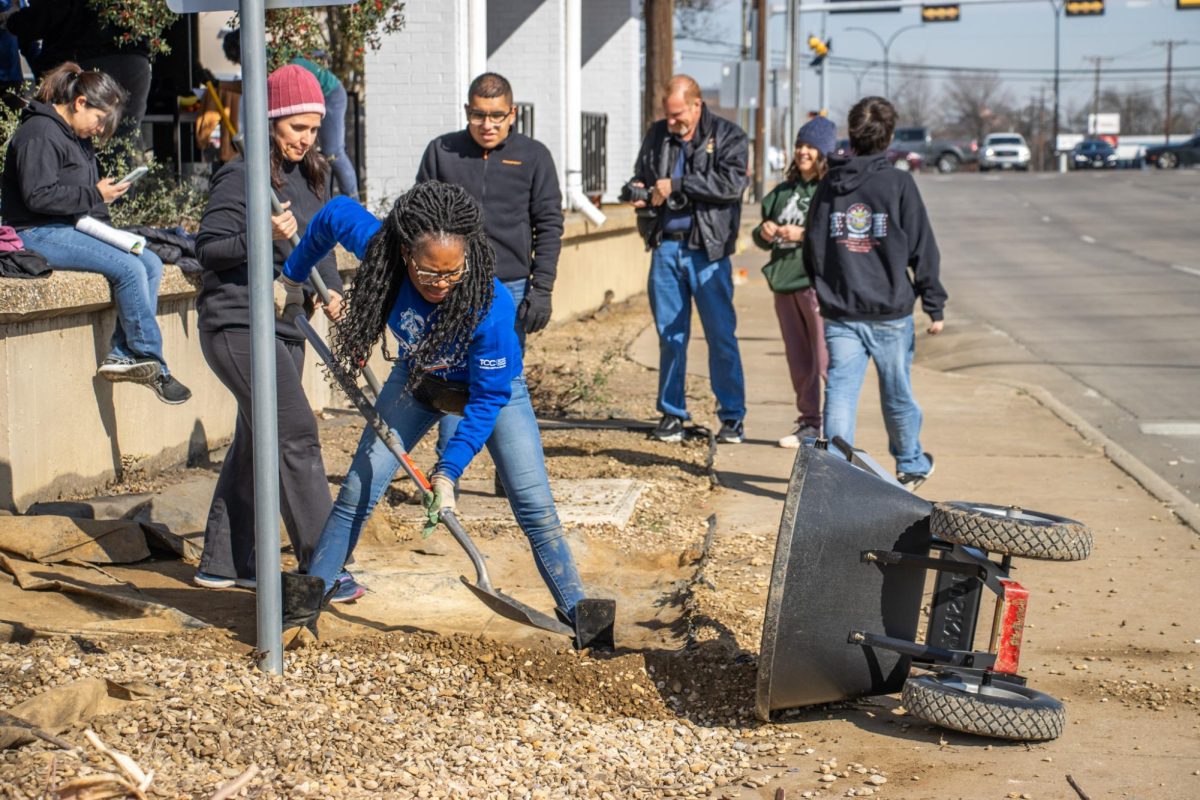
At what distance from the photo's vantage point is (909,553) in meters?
4.18

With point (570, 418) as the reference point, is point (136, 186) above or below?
above

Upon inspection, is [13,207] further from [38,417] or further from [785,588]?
[785,588]

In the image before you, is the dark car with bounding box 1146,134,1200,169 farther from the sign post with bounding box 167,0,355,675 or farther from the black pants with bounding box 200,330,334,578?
the sign post with bounding box 167,0,355,675

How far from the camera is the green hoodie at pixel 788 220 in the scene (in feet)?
26.4

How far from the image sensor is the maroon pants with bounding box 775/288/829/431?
8.18 metres

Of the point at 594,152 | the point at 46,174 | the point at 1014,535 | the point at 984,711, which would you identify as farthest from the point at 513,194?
the point at 594,152

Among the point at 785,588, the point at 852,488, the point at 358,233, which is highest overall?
the point at 358,233

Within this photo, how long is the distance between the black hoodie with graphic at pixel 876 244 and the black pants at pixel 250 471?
2.53 meters

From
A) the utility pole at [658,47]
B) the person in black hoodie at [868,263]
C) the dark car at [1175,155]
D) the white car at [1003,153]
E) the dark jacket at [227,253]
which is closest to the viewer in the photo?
the dark jacket at [227,253]

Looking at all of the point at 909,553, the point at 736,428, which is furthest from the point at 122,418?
the point at 909,553

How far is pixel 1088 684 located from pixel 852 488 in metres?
1.15

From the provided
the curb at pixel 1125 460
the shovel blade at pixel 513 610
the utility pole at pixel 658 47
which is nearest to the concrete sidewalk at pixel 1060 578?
the curb at pixel 1125 460

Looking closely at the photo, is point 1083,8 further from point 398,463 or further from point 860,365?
point 398,463

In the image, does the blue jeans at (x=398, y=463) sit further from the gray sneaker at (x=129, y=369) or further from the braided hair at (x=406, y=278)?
the gray sneaker at (x=129, y=369)
